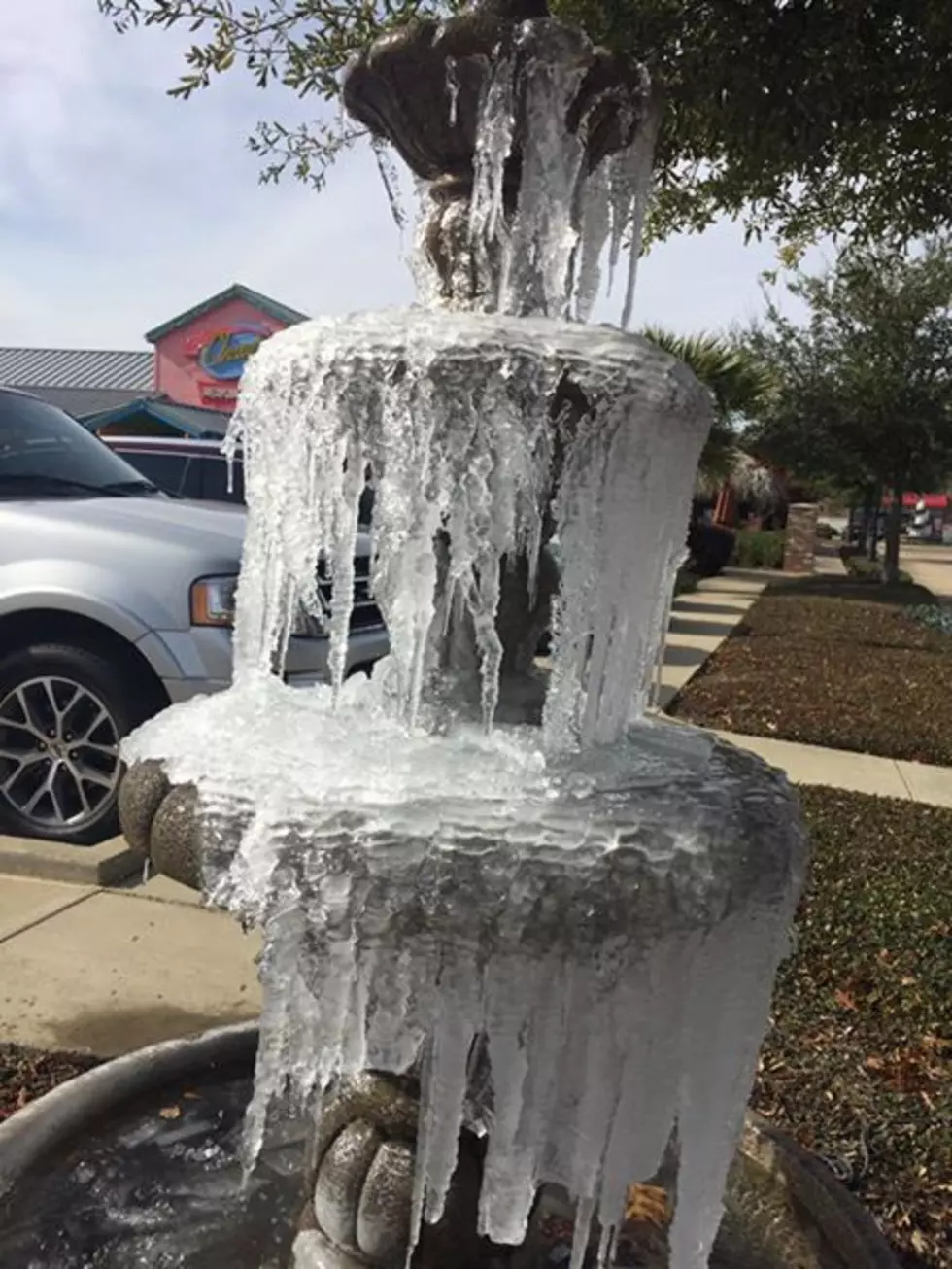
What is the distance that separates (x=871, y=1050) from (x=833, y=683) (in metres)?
7.25

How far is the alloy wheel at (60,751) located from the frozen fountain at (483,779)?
268 cm

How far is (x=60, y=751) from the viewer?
5105 millimetres

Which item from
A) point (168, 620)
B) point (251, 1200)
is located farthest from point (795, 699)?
point (251, 1200)

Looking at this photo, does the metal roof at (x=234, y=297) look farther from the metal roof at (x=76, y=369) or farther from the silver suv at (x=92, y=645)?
the silver suv at (x=92, y=645)

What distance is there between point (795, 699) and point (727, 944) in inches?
321

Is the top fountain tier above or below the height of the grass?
above

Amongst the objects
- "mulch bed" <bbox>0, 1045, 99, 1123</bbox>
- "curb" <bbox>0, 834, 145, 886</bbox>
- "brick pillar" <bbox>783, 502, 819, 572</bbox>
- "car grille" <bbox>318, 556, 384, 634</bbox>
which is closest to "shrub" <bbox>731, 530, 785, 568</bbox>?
"brick pillar" <bbox>783, 502, 819, 572</bbox>

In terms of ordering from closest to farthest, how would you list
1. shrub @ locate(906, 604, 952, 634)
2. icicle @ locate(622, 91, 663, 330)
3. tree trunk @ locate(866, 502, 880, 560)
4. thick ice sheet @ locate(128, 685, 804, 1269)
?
thick ice sheet @ locate(128, 685, 804, 1269)
icicle @ locate(622, 91, 663, 330)
shrub @ locate(906, 604, 952, 634)
tree trunk @ locate(866, 502, 880, 560)

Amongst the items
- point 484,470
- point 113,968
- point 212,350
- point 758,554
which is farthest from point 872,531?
point 484,470

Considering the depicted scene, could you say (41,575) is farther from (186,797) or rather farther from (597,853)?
(597,853)

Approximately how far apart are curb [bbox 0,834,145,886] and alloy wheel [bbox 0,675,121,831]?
0.25 metres

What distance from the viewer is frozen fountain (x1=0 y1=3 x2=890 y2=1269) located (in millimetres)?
1744

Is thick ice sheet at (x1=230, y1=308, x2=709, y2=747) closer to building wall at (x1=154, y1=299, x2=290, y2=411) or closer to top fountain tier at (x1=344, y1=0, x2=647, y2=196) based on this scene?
top fountain tier at (x1=344, y1=0, x2=647, y2=196)

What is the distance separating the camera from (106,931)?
14.2ft
